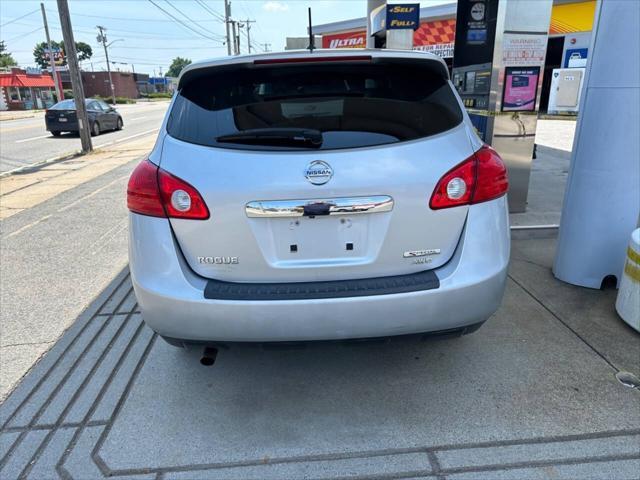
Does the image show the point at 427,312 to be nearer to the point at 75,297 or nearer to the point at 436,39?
the point at 75,297

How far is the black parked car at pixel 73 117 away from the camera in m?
19.1

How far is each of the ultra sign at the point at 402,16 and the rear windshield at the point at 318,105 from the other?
10182 millimetres

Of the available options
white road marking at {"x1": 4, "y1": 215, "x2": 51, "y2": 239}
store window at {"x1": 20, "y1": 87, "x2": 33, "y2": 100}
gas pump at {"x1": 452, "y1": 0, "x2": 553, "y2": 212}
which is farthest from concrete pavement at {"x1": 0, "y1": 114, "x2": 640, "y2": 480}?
store window at {"x1": 20, "y1": 87, "x2": 33, "y2": 100}

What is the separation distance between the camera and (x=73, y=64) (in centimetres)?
1366

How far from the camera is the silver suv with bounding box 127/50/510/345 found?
2.27 m

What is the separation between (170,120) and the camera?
2576 millimetres

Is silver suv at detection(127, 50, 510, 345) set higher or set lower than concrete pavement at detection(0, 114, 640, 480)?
higher

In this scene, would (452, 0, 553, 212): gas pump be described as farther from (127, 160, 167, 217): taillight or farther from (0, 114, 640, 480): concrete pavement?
(127, 160, 167, 217): taillight

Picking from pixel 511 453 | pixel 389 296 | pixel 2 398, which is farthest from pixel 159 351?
pixel 511 453

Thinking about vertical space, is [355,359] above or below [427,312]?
→ below

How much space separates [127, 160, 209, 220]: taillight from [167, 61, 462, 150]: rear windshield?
9.3 inches

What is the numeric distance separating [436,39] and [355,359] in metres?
23.7

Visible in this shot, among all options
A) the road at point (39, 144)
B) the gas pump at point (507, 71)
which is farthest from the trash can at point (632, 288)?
the road at point (39, 144)

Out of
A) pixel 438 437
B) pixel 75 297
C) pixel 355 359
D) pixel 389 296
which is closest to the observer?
pixel 389 296
